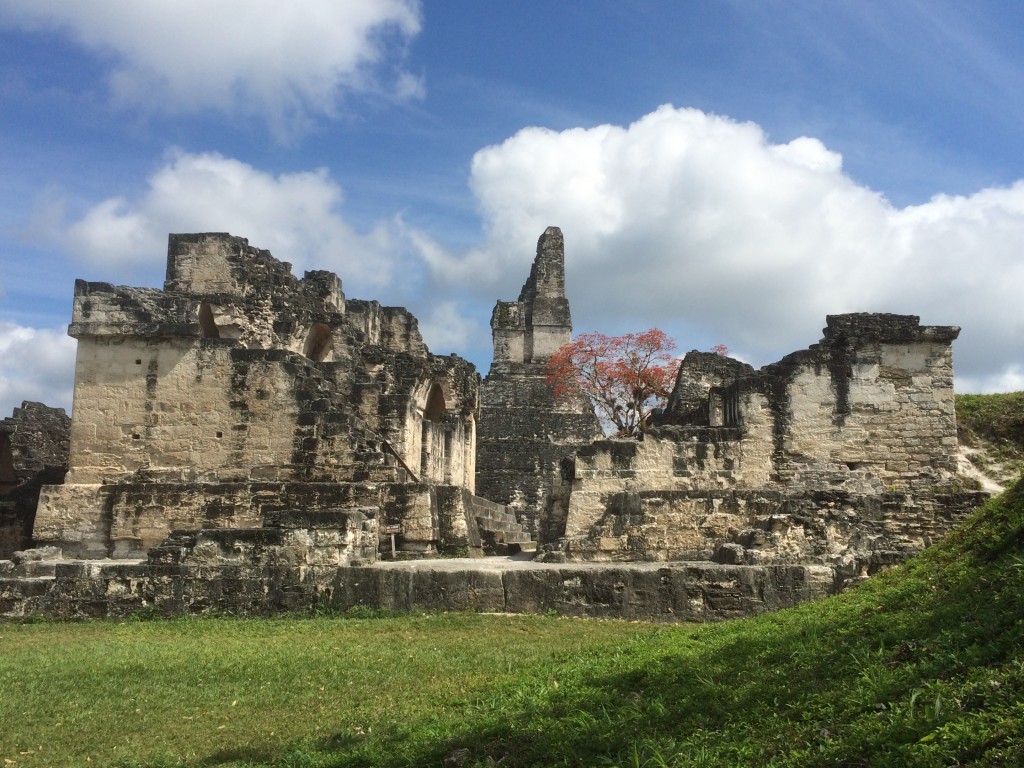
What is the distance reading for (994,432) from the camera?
673 inches

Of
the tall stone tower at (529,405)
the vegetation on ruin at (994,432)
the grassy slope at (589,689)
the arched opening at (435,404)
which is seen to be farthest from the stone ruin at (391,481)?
the tall stone tower at (529,405)

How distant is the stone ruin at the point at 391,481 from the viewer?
10.8 meters

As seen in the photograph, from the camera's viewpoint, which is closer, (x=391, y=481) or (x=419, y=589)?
(x=419, y=589)

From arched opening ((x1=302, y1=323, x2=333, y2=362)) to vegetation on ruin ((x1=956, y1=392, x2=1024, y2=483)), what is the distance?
1317 cm

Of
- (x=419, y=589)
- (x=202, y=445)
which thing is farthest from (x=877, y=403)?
(x=202, y=445)

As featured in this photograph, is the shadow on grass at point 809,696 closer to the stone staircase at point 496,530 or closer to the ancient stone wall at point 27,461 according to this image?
the stone staircase at point 496,530

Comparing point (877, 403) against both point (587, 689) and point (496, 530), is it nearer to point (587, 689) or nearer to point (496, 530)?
point (496, 530)

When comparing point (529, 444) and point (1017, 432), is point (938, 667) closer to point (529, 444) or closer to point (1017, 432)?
point (1017, 432)

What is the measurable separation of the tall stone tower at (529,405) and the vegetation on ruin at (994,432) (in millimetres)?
11567

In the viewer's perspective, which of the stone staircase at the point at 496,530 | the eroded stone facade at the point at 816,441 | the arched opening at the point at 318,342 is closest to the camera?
the eroded stone facade at the point at 816,441

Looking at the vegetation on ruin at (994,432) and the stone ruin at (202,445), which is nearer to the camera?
the stone ruin at (202,445)

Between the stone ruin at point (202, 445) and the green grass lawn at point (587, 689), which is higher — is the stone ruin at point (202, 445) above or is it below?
above

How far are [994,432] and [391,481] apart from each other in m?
11.5

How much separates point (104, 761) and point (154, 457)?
9820 millimetres
